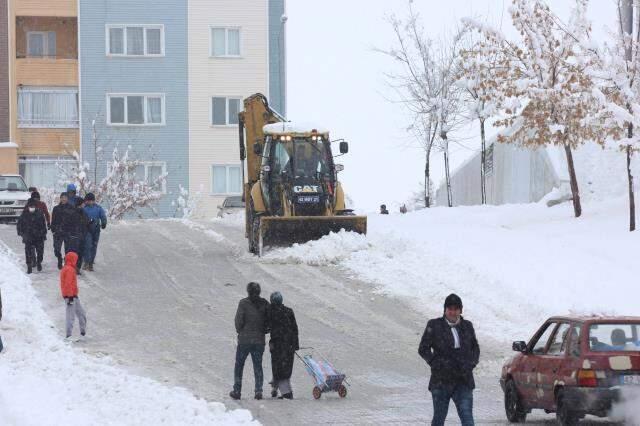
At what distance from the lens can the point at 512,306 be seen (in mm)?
24906

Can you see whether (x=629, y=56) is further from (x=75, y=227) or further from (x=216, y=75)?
(x=216, y=75)

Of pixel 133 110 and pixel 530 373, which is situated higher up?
pixel 133 110

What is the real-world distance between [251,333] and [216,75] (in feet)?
141

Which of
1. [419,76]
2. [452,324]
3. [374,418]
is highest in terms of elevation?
[419,76]

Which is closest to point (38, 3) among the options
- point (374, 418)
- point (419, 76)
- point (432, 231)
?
point (419, 76)

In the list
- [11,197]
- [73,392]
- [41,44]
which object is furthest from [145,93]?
[73,392]

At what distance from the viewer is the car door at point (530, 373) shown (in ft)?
47.3

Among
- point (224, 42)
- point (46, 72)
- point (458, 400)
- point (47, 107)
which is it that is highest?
point (224, 42)

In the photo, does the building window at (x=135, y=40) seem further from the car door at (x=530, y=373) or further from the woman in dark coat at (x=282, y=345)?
the car door at (x=530, y=373)

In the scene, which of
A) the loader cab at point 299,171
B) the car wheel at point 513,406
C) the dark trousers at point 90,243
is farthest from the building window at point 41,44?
the car wheel at point 513,406

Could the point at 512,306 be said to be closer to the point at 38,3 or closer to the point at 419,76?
the point at 419,76

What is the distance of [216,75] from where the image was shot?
58.9 m

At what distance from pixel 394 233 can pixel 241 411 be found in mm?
19656

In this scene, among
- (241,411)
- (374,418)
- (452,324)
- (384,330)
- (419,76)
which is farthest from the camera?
(419,76)
